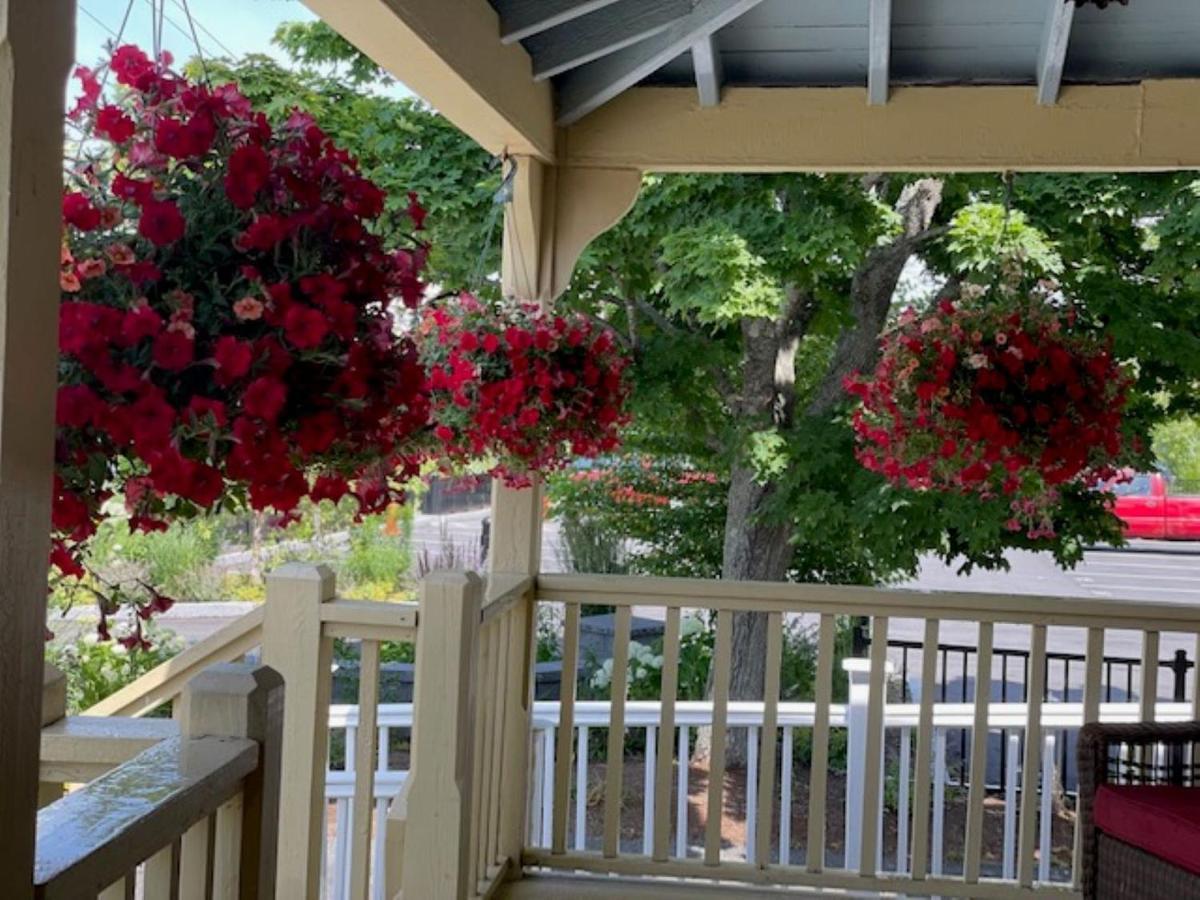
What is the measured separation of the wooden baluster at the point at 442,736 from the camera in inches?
104

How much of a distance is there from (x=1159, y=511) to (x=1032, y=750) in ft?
25.2

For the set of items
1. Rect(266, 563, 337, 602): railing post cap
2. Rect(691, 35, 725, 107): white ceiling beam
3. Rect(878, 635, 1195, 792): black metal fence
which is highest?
Rect(691, 35, 725, 107): white ceiling beam

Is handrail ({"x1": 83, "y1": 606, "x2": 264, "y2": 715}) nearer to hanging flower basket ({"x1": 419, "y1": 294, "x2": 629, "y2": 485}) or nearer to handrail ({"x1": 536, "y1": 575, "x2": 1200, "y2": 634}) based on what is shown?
hanging flower basket ({"x1": 419, "y1": 294, "x2": 629, "y2": 485})

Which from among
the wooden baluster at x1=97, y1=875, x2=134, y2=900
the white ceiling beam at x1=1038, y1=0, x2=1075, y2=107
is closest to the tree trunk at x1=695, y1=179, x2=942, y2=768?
the white ceiling beam at x1=1038, y1=0, x2=1075, y2=107

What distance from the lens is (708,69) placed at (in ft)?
10.9

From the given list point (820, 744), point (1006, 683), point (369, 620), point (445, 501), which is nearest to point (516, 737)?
point (820, 744)

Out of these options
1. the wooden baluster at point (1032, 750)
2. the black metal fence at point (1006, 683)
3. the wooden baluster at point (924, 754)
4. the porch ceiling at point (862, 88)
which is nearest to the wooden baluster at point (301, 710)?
the porch ceiling at point (862, 88)

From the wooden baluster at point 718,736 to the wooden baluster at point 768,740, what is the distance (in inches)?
4.4

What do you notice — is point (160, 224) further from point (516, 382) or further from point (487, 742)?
point (487, 742)

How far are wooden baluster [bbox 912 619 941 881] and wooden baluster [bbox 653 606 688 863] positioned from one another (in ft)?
2.21

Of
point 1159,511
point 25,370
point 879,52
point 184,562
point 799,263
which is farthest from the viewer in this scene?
point 1159,511

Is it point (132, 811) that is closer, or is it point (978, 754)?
point (132, 811)

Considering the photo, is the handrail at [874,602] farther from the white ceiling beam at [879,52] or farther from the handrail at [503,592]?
the white ceiling beam at [879,52]

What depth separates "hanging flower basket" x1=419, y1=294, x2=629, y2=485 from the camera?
9.57ft
